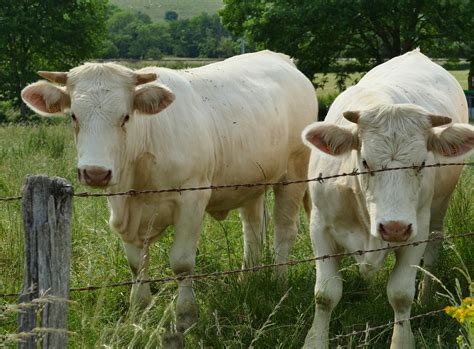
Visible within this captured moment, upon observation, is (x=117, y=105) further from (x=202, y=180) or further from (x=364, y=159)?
(x=364, y=159)

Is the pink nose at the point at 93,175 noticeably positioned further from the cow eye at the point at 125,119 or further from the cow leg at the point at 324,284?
the cow leg at the point at 324,284

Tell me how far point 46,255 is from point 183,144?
2.75 metres

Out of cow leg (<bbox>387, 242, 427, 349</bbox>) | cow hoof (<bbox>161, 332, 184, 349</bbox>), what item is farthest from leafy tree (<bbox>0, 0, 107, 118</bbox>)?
cow leg (<bbox>387, 242, 427, 349</bbox>)

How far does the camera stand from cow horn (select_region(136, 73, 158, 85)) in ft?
18.1

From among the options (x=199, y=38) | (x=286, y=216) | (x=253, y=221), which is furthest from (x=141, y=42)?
(x=286, y=216)

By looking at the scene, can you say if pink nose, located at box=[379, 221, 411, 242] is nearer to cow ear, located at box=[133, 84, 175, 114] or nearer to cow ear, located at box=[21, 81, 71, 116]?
cow ear, located at box=[133, 84, 175, 114]

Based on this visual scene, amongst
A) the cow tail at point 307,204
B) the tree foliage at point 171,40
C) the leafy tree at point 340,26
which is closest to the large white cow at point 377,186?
the cow tail at point 307,204

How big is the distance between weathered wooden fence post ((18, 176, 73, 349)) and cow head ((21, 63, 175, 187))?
1.65 m

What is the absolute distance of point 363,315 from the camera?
5.55 m

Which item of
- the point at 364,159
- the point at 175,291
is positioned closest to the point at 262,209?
the point at 175,291

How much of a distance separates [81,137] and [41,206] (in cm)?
201

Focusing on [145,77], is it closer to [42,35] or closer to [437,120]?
[437,120]

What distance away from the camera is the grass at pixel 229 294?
5116mm

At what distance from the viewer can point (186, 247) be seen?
5.83 m
